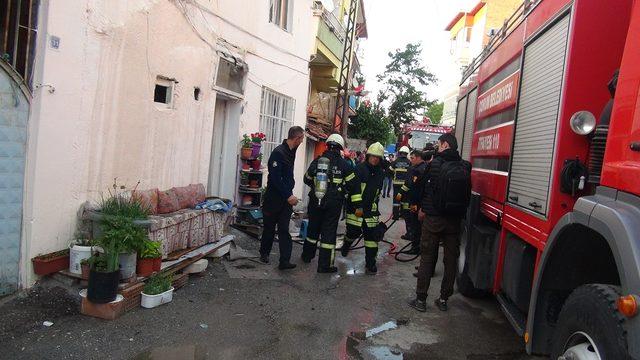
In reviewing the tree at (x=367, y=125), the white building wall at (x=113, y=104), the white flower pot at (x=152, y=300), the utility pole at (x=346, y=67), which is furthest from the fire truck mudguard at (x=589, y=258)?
the tree at (x=367, y=125)

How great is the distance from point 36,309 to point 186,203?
2.50 m

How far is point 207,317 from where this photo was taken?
4617mm

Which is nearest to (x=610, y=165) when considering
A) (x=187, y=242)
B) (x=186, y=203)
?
(x=187, y=242)

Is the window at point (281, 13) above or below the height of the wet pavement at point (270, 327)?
above

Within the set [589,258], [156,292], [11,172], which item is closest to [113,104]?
[11,172]

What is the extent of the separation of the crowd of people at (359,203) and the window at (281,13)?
4329mm

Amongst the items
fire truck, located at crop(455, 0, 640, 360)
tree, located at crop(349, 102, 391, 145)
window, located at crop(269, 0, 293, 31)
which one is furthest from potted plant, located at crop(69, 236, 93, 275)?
tree, located at crop(349, 102, 391, 145)

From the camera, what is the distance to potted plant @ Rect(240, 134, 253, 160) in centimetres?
855

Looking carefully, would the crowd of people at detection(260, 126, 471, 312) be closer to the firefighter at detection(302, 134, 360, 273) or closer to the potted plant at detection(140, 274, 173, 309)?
the firefighter at detection(302, 134, 360, 273)

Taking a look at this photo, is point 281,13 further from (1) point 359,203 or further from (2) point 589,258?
(2) point 589,258

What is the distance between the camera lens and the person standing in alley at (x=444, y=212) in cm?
497

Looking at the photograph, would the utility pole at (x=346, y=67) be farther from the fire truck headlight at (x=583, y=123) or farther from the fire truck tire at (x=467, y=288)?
the fire truck headlight at (x=583, y=123)

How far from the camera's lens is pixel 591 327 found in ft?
7.52

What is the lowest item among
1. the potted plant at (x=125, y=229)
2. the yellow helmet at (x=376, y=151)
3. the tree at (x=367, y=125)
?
the potted plant at (x=125, y=229)
